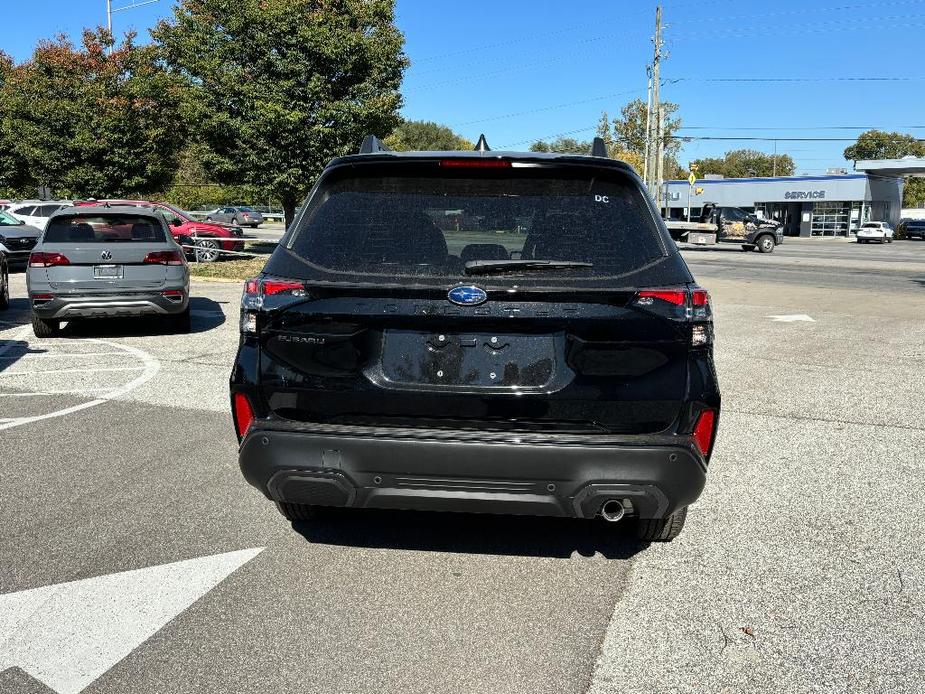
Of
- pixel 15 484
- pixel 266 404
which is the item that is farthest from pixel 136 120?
pixel 266 404

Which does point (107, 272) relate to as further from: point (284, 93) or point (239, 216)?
point (239, 216)

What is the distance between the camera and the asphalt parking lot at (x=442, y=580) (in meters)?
3.04

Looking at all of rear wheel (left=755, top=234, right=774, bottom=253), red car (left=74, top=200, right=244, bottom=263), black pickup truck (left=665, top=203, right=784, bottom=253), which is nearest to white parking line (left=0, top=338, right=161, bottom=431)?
red car (left=74, top=200, right=244, bottom=263)

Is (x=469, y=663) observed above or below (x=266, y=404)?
below

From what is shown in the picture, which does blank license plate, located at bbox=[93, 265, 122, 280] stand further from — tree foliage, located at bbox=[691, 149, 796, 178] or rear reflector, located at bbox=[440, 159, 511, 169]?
tree foliage, located at bbox=[691, 149, 796, 178]

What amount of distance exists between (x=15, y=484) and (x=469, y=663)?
3314mm

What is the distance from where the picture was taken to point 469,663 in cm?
308

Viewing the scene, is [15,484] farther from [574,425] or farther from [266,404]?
[574,425]

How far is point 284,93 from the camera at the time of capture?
865 inches

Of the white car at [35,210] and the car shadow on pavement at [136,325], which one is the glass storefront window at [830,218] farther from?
the car shadow on pavement at [136,325]

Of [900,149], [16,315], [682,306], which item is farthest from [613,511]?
[900,149]

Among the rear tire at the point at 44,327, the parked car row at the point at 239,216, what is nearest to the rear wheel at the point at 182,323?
the rear tire at the point at 44,327

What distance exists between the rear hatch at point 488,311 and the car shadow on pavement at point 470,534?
1021 millimetres

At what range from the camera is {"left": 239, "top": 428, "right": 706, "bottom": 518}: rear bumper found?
3291mm
